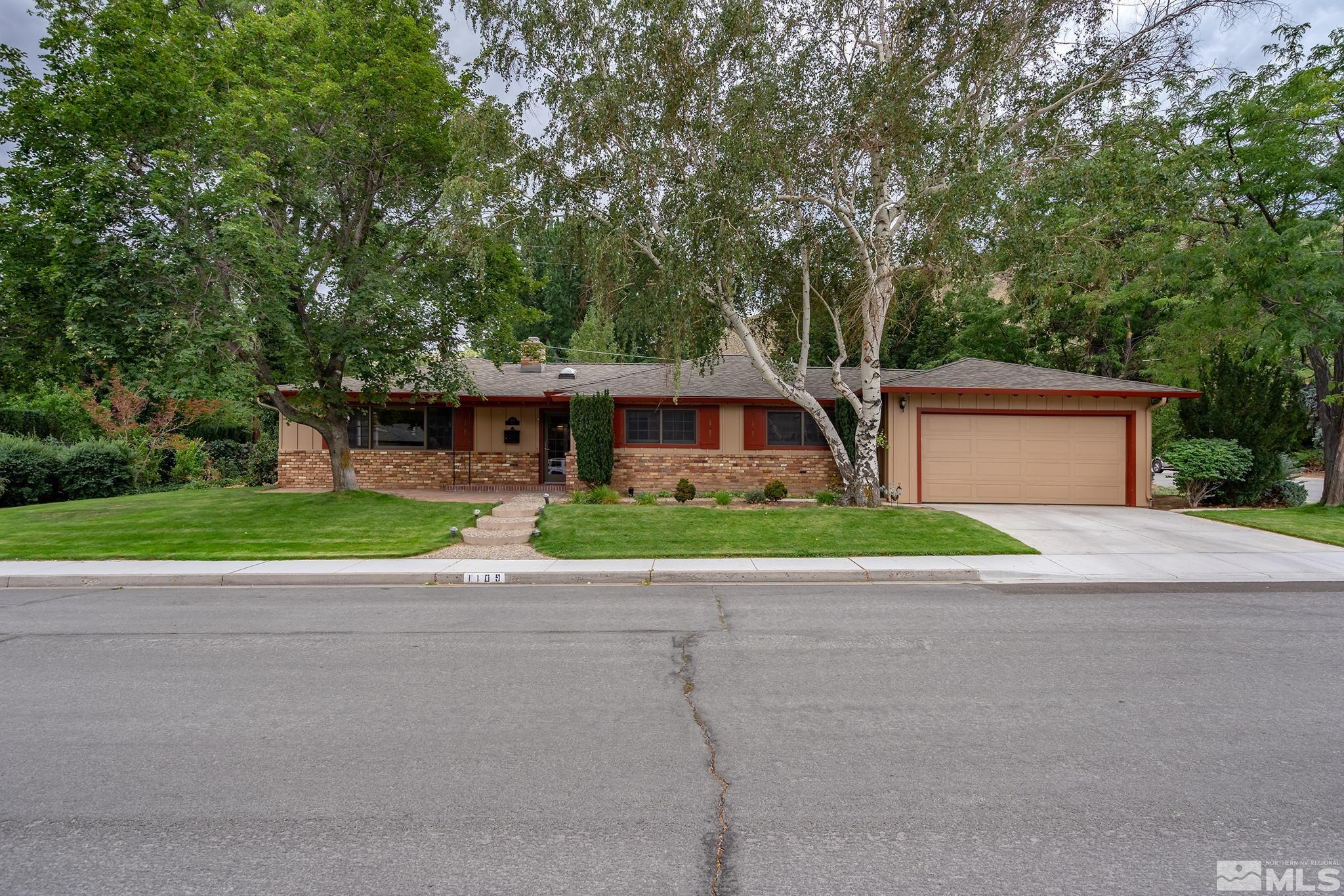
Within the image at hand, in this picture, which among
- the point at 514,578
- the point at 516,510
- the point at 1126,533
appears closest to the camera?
the point at 514,578

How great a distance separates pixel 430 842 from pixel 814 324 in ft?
54.9

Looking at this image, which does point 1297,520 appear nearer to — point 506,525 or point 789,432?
point 789,432

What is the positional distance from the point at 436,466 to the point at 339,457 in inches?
153

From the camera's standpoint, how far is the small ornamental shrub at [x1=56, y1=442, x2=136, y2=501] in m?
21.3

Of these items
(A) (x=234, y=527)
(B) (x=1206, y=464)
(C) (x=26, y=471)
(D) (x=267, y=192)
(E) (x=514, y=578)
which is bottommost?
(E) (x=514, y=578)

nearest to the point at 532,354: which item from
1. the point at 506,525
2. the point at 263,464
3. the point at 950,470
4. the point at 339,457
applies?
the point at 339,457

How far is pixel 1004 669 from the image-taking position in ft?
18.9

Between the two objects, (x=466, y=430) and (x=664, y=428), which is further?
(x=466, y=430)

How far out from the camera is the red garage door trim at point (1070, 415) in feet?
57.6

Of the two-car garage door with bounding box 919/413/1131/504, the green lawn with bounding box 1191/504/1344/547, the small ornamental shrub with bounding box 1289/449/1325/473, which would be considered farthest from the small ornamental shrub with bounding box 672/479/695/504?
the small ornamental shrub with bounding box 1289/449/1325/473

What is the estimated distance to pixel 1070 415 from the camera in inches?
701

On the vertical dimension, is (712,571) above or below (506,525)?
below

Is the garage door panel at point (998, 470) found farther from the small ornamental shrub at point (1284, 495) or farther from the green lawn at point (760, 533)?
the small ornamental shrub at point (1284, 495)

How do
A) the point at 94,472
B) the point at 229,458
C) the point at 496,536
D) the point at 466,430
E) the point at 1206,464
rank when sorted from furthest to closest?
the point at 229,458 → the point at 94,472 → the point at 466,430 → the point at 1206,464 → the point at 496,536
